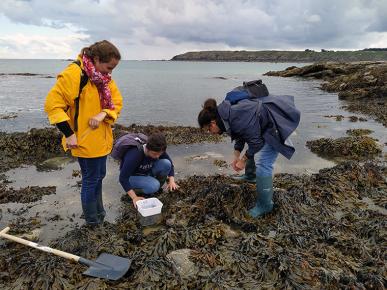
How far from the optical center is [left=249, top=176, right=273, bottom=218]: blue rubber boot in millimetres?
4316

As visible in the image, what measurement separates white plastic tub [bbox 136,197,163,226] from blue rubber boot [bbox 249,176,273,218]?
1211 millimetres

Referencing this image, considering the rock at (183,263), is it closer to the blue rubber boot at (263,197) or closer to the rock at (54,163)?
the blue rubber boot at (263,197)

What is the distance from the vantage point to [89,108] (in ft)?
12.0

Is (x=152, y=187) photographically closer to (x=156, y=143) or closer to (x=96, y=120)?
(x=156, y=143)

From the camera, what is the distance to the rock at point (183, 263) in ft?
11.1

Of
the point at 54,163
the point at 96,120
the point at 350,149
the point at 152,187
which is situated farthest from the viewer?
the point at 350,149

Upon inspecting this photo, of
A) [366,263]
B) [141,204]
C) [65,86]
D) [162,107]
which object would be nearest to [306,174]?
[366,263]

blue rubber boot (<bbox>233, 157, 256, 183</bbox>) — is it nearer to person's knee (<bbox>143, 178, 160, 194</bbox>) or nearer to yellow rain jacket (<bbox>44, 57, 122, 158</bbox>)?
person's knee (<bbox>143, 178, 160, 194</bbox>)

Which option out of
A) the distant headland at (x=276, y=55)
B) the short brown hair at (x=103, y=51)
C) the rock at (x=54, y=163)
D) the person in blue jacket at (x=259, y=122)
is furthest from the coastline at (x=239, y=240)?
the distant headland at (x=276, y=55)

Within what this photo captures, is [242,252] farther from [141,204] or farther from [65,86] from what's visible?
[65,86]

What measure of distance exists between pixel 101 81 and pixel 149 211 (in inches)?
66.9

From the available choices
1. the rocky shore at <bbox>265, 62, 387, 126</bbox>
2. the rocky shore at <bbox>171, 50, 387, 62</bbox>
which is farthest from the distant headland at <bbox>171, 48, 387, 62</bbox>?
the rocky shore at <bbox>265, 62, 387, 126</bbox>

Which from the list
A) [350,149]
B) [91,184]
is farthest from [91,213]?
[350,149]

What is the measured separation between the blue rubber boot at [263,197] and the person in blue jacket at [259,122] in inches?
1.5
